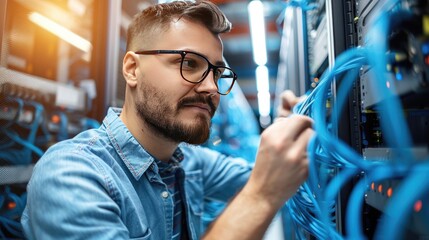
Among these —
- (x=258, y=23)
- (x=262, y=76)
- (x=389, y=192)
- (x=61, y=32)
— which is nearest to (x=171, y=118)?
(x=389, y=192)

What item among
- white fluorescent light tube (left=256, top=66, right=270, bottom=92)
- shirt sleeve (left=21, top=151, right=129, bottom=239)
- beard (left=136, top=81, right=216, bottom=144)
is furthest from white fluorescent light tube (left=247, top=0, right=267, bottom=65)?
shirt sleeve (left=21, top=151, right=129, bottom=239)

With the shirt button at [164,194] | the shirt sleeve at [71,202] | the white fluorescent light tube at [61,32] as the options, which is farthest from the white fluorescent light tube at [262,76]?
the shirt sleeve at [71,202]

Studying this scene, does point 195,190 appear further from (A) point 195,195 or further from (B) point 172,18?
(B) point 172,18

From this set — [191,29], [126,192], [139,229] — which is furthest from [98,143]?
[191,29]

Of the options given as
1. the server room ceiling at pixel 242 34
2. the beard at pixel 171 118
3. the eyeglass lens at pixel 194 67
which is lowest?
the beard at pixel 171 118

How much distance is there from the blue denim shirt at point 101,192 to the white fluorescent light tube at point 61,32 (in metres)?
0.61

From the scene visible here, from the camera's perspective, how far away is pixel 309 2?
119cm

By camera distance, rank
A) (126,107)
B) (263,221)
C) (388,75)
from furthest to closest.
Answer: (126,107), (263,221), (388,75)

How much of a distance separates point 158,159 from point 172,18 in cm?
50

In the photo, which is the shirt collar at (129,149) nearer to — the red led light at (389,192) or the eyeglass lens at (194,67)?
the eyeglass lens at (194,67)

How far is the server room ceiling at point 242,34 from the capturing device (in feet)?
9.25

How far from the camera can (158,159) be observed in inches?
43.0

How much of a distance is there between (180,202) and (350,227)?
844 millimetres

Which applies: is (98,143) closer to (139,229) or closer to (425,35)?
(139,229)
